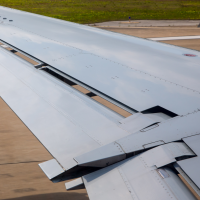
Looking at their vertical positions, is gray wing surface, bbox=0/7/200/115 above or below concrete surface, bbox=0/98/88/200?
above

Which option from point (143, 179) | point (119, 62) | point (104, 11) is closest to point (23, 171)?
point (119, 62)

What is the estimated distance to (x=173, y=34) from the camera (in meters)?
13.4

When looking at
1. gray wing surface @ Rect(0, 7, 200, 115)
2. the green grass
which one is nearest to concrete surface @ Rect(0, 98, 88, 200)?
gray wing surface @ Rect(0, 7, 200, 115)

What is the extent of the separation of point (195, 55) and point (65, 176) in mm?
2538

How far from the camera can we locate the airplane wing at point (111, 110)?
1.50 meters

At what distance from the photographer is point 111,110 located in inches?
88.2

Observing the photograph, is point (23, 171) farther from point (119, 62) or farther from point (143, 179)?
point (143, 179)

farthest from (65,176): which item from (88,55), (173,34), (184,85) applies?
(173,34)

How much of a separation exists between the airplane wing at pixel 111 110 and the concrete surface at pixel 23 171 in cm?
160

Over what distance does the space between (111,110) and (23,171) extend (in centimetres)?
224

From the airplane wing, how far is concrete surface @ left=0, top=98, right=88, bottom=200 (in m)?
1.60

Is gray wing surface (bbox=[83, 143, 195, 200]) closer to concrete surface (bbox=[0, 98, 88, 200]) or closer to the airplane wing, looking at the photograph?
the airplane wing

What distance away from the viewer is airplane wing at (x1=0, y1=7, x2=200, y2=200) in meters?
1.50

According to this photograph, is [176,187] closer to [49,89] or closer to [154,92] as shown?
[154,92]
